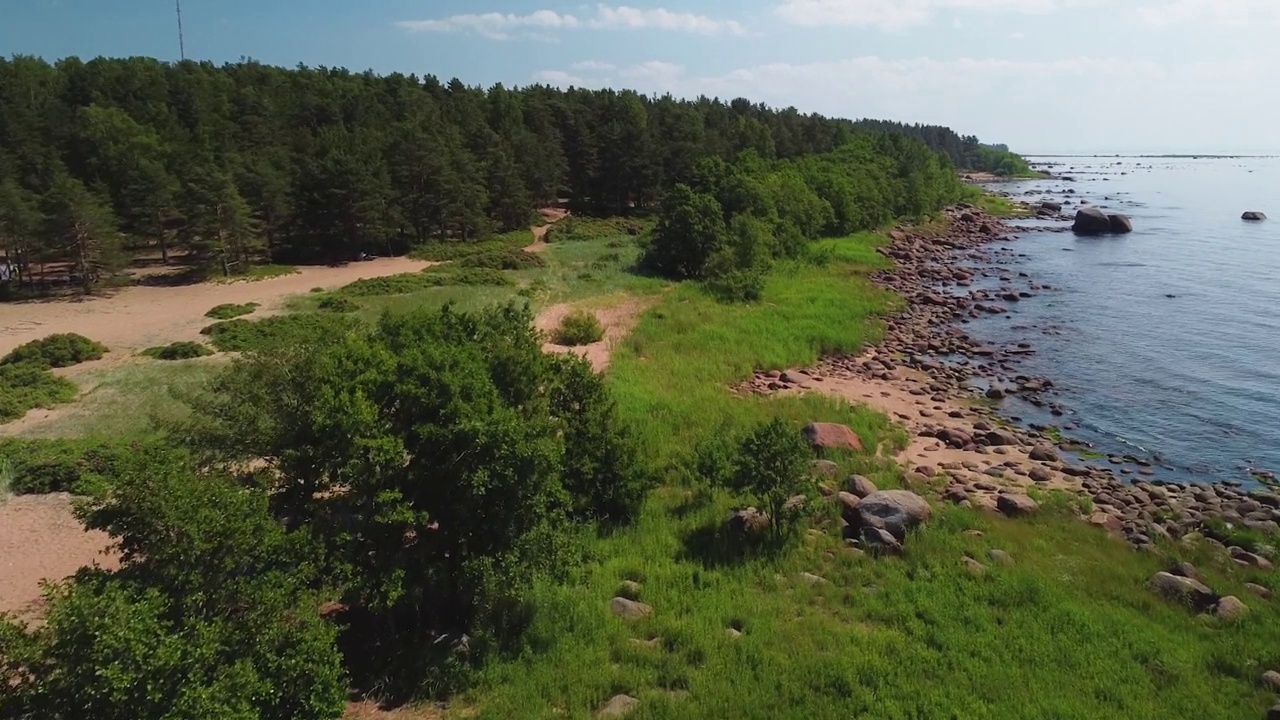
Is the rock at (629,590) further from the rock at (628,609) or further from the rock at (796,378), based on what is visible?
the rock at (796,378)

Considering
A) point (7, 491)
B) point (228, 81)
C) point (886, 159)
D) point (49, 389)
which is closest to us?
point (7, 491)

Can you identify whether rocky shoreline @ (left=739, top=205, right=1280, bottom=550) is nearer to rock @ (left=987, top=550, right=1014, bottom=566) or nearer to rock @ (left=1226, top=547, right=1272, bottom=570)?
rock @ (left=1226, top=547, right=1272, bottom=570)

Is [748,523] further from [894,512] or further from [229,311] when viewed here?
[229,311]

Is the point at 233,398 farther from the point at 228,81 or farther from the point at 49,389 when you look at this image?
the point at 228,81

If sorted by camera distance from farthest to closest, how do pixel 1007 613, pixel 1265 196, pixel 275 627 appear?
pixel 1265 196 → pixel 1007 613 → pixel 275 627

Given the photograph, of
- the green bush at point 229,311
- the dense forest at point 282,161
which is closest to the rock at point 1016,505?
the green bush at point 229,311

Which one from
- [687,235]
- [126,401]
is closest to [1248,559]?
[126,401]

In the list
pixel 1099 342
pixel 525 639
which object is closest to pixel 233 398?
pixel 525 639
